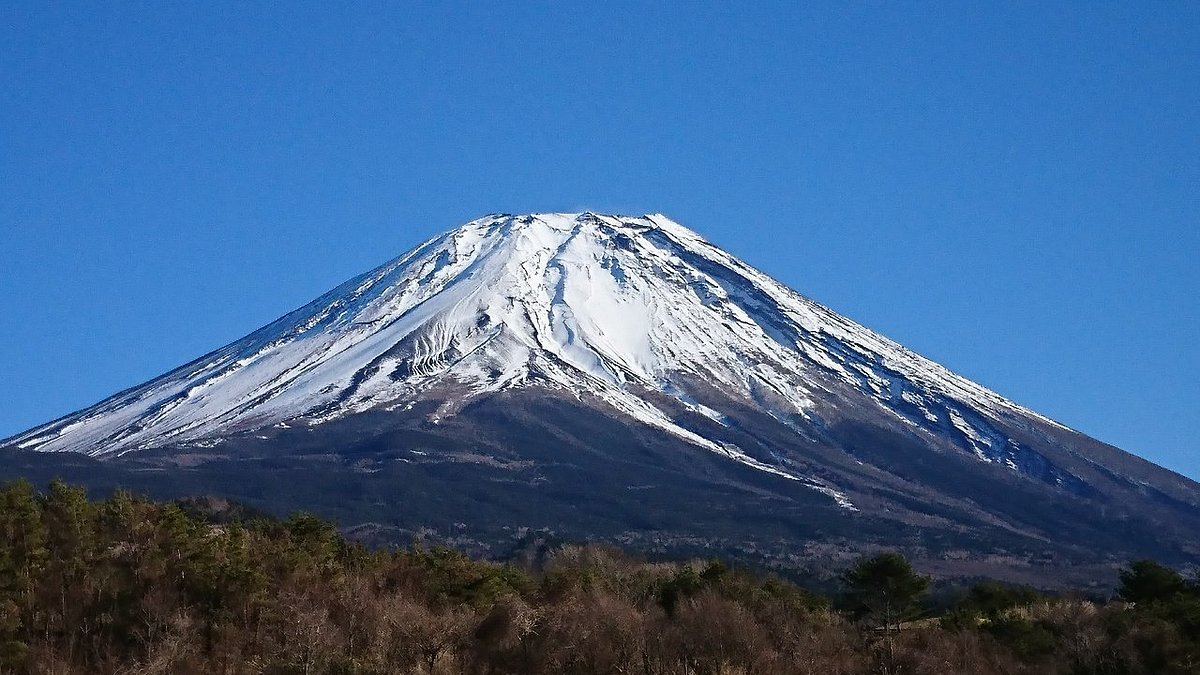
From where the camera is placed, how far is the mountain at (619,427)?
90875 millimetres

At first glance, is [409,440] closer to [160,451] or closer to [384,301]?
[160,451]

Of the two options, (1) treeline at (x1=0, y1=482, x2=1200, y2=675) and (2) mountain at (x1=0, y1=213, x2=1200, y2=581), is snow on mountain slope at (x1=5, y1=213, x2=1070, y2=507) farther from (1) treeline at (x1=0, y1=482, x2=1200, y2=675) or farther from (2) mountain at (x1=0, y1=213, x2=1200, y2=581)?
(1) treeline at (x1=0, y1=482, x2=1200, y2=675)

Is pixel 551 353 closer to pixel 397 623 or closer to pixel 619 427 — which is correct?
pixel 619 427

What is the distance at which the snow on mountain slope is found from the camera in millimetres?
118812

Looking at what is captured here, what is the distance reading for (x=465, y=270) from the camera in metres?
153

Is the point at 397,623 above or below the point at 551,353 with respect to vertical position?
below

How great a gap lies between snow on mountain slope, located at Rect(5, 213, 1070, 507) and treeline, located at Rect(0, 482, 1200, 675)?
69.7 meters

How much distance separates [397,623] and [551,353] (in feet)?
327

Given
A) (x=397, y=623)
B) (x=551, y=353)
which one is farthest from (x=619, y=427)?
(x=397, y=623)

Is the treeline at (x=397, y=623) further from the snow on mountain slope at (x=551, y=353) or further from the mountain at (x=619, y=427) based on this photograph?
the snow on mountain slope at (x=551, y=353)

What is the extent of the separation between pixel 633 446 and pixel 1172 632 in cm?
7709

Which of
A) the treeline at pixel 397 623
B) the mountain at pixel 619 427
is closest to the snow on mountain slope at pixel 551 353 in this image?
the mountain at pixel 619 427

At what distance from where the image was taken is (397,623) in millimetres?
30078

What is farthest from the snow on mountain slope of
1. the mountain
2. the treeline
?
the treeline
